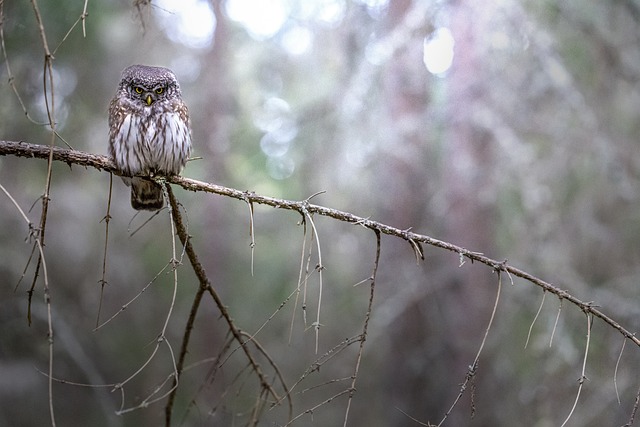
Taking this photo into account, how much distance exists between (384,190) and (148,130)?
3.49 m

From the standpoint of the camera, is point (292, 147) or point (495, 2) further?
point (292, 147)

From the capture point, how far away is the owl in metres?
2.56

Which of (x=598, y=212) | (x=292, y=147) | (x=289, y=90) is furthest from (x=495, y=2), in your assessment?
(x=289, y=90)

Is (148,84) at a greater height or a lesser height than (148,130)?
greater

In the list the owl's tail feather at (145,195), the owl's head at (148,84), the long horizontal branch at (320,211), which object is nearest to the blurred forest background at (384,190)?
the owl's head at (148,84)

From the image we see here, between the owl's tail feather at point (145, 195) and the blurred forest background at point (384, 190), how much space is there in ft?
4.50

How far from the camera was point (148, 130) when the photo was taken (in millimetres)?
2646

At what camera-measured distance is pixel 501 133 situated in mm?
4711

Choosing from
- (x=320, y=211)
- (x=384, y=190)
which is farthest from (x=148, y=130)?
(x=384, y=190)

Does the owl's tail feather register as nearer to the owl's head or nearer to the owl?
the owl

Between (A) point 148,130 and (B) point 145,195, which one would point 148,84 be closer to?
(A) point 148,130

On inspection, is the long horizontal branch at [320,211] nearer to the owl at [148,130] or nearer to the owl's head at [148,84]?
the owl at [148,130]

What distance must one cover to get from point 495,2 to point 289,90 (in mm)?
3039

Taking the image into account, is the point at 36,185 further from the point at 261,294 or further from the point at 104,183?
the point at 261,294
